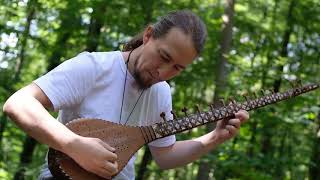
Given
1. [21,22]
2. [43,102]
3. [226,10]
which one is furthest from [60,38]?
[43,102]

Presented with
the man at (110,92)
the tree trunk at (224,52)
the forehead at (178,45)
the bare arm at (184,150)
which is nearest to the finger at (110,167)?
the man at (110,92)

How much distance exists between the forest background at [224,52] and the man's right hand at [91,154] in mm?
2884

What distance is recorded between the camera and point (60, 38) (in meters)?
7.96

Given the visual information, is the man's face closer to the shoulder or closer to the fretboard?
the shoulder

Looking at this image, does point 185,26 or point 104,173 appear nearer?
point 104,173

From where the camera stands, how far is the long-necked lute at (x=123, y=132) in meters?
1.95

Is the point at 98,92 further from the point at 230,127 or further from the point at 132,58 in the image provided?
the point at 230,127

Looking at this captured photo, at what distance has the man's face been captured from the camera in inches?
79.1

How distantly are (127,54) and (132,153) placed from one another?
1.58 ft

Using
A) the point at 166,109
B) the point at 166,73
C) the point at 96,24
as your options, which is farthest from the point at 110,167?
the point at 96,24

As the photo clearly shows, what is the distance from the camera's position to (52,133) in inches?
67.0

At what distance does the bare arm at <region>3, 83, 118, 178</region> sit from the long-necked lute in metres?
0.17

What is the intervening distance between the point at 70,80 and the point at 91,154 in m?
0.35

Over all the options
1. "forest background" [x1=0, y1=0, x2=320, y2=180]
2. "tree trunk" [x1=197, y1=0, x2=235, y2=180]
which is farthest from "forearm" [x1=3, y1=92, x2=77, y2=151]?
"tree trunk" [x1=197, y1=0, x2=235, y2=180]
